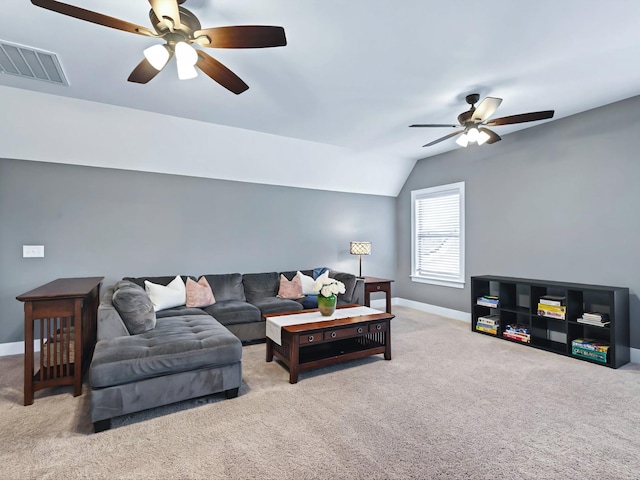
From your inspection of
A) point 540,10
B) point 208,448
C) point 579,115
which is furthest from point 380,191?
point 208,448

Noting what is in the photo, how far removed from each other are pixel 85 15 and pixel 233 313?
312cm

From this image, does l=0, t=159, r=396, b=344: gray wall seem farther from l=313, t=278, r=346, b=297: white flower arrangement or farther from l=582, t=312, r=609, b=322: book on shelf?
l=582, t=312, r=609, b=322: book on shelf

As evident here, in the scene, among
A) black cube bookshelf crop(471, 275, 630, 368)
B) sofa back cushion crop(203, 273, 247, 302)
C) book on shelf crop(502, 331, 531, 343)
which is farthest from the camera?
sofa back cushion crop(203, 273, 247, 302)

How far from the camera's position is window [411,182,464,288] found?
5508 millimetres

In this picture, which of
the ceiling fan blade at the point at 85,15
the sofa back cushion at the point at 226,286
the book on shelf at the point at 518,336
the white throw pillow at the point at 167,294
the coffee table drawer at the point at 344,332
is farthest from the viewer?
the sofa back cushion at the point at 226,286

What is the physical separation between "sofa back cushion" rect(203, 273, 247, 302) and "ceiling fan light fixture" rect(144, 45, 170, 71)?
9.93ft

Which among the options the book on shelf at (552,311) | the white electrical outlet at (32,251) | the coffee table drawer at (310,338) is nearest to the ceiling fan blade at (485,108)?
the book on shelf at (552,311)

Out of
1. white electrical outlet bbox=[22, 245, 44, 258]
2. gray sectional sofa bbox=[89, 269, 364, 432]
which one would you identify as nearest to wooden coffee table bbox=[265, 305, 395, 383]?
gray sectional sofa bbox=[89, 269, 364, 432]

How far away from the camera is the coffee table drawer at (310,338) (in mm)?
3115

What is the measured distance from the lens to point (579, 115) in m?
3.99

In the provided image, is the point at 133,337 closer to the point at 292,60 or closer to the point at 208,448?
the point at 208,448

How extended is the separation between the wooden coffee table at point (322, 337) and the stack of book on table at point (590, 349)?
2.06 meters

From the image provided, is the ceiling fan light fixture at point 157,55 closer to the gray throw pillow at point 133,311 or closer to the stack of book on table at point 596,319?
the gray throw pillow at point 133,311

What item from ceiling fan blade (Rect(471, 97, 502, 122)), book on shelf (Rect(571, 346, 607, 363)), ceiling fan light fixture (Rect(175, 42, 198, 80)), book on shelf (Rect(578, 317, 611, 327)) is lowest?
book on shelf (Rect(571, 346, 607, 363))
